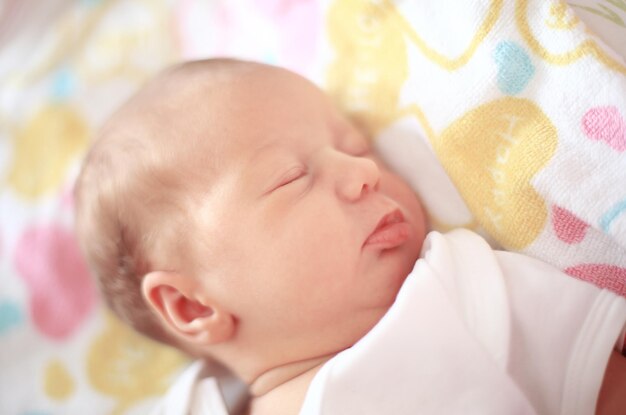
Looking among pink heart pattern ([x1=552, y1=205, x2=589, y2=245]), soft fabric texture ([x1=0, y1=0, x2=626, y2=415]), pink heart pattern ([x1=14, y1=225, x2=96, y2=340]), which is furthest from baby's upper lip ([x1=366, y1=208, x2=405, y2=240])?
pink heart pattern ([x1=14, y1=225, x2=96, y2=340])

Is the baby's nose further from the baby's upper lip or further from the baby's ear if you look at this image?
the baby's ear

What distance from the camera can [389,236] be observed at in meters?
1.02

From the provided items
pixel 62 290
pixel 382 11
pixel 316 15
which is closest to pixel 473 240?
pixel 382 11

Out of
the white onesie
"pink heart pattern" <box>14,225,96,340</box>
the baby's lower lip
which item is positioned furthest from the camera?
"pink heart pattern" <box>14,225,96,340</box>

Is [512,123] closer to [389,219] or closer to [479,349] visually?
[389,219]

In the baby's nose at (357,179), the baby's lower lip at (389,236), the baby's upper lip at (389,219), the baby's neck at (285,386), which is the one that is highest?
the baby's nose at (357,179)

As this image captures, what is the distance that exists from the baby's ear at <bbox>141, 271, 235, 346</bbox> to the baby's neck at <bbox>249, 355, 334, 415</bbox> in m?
0.09

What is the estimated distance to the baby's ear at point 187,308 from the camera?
1.04 metres

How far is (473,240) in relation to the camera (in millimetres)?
1030

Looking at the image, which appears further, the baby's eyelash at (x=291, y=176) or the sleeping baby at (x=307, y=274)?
the baby's eyelash at (x=291, y=176)

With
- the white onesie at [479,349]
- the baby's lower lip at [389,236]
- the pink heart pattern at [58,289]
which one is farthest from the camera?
the pink heart pattern at [58,289]

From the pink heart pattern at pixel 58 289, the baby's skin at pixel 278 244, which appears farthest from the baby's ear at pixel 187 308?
the pink heart pattern at pixel 58 289

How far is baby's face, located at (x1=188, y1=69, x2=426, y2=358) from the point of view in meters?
0.99

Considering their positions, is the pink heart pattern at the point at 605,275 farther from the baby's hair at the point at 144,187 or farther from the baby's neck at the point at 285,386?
the baby's hair at the point at 144,187
